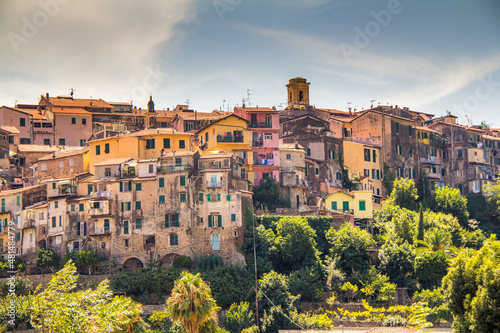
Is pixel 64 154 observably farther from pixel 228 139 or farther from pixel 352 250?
pixel 352 250

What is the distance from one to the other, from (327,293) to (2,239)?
27.5m

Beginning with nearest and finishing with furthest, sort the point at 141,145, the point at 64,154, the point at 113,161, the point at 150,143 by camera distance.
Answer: the point at 113,161, the point at 141,145, the point at 150,143, the point at 64,154

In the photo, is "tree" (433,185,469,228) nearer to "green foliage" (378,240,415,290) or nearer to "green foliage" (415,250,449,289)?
"green foliage" (378,240,415,290)

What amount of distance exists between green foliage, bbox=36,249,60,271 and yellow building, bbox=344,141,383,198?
1251 inches

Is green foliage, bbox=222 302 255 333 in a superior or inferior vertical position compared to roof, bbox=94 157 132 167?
inferior

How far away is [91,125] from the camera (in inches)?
3413

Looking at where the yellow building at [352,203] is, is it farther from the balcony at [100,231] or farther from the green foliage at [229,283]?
the balcony at [100,231]

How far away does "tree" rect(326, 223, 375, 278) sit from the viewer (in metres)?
63.8

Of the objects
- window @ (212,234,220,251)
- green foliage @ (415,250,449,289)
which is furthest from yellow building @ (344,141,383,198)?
window @ (212,234,220,251)

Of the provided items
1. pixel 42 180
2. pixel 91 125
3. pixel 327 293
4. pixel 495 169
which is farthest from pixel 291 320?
pixel 495 169

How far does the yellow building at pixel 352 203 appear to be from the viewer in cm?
7244

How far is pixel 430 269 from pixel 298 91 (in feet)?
122

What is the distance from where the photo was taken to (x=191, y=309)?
44.4 m

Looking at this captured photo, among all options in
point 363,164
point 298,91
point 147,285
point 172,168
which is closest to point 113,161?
point 172,168
